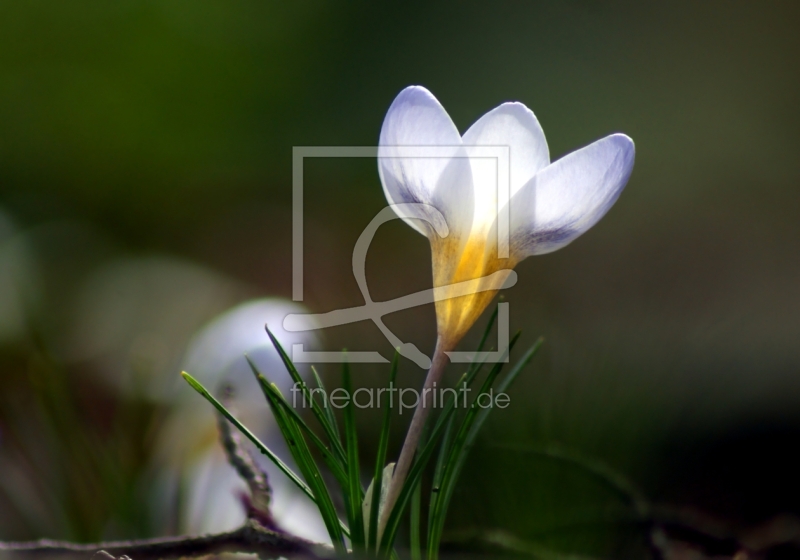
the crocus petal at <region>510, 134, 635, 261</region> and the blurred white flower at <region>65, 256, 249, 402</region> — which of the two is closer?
the crocus petal at <region>510, 134, 635, 261</region>

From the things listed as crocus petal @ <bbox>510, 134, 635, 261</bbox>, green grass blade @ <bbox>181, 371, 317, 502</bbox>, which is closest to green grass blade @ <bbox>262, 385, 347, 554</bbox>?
green grass blade @ <bbox>181, 371, 317, 502</bbox>

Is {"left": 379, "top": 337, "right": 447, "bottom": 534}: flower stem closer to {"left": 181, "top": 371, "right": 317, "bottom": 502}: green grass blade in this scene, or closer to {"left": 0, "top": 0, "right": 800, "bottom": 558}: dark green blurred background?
{"left": 181, "top": 371, "right": 317, "bottom": 502}: green grass blade

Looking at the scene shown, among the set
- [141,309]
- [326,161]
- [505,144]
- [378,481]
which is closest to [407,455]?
[378,481]

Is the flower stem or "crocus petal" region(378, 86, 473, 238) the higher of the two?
"crocus petal" region(378, 86, 473, 238)

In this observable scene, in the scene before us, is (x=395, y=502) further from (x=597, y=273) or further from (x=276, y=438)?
(x=597, y=273)

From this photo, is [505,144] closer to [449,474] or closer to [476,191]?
[476,191]

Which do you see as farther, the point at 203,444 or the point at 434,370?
the point at 203,444

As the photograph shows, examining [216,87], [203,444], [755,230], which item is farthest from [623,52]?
[203,444]

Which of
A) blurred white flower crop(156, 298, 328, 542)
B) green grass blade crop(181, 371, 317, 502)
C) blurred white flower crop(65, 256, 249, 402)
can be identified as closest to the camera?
green grass blade crop(181, 371, 317, 502)
